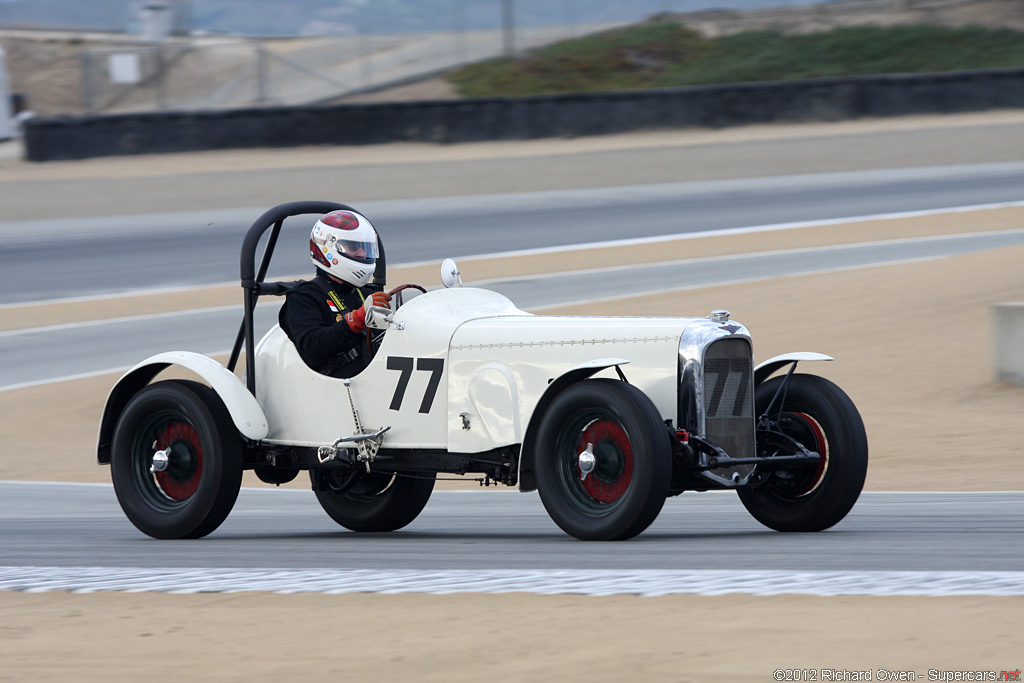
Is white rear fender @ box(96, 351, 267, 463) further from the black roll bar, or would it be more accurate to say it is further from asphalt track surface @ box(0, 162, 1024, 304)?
asphalt track surface @ box(0, 162, 1024, 304)

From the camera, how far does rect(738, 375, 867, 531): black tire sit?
694cm

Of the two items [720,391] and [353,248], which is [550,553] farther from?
[353,248]

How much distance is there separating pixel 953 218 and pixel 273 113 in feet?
49.4

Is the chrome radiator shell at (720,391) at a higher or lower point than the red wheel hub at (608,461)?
higher

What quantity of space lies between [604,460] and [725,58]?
38.4 meters

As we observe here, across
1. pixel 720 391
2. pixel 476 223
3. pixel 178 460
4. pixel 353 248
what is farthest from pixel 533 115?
pixel 720 391

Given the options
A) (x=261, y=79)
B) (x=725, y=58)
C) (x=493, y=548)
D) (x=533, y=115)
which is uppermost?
(x=725, y=58)

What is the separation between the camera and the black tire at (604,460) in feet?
21.0

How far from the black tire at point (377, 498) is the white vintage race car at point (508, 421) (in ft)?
0.04

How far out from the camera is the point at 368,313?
746 centimetres

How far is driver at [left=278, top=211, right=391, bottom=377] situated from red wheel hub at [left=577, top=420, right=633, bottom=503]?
5.14 ft

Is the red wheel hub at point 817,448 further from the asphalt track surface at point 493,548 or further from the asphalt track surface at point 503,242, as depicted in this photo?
the asphalt track surface at point 503,242

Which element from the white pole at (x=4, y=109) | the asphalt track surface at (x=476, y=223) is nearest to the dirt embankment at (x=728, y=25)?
the white pole at (x=4, y=109)

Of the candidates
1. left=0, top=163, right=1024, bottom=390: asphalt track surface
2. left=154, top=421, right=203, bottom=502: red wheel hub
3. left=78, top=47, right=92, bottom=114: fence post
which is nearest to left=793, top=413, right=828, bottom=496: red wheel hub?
left=154, top=421, right=203, bottom=502: red wheel hub
